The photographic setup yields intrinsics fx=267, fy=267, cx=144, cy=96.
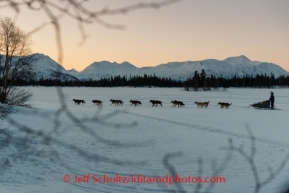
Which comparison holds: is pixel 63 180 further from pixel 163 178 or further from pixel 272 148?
pixel 272 148

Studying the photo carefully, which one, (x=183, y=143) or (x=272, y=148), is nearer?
(x=272, y=148)

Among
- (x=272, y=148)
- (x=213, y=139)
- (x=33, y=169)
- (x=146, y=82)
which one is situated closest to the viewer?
(x=33, y=169)

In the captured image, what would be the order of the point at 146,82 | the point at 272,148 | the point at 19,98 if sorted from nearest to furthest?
the point at 272,148
the point at 19,98
the point at 146,82

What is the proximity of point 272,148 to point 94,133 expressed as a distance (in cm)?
1044

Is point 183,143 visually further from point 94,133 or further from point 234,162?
point 94,133

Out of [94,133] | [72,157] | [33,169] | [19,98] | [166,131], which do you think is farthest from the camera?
[19,98]

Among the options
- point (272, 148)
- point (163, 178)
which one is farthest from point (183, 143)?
point (163, 178)

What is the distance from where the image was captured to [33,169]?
7422 millimetres

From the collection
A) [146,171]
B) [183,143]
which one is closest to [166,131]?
[183,143]

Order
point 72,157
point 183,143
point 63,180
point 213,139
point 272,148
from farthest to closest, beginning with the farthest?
point 213,139
point 183,143
point 272,148
point 72,157
point 63,180

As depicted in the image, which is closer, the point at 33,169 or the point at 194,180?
the point at 194,180

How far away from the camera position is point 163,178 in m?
6.96

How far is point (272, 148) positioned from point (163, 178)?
5337 mm

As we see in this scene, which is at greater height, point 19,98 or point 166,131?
point 19,98
